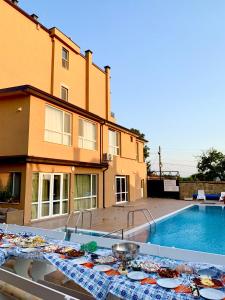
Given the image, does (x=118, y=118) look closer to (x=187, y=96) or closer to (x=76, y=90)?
(x=76, y=90)

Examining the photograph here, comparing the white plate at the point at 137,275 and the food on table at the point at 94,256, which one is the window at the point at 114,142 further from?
the white plate at the point at 137,275

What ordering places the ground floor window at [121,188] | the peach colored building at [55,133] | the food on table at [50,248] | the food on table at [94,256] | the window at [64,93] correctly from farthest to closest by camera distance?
the window at [64,93] → the ground floor window at [121,188] → the peach colored building at [55,133] → the food on table at [50,248] → the food on table at [94,256]

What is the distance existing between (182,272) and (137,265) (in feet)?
2.17

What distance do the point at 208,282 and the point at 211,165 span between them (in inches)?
1455

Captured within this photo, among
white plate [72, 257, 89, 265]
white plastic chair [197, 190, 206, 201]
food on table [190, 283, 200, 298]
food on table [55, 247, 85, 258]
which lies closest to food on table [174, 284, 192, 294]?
food on table [190, 283, 200, 298]

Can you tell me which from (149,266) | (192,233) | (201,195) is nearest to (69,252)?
(149,266)

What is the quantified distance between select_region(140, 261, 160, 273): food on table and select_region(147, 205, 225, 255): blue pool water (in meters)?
5.76

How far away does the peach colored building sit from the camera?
1255 centimetres

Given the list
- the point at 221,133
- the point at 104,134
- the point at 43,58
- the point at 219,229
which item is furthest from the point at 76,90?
the point at 221,133

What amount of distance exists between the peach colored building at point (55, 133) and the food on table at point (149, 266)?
358 inches

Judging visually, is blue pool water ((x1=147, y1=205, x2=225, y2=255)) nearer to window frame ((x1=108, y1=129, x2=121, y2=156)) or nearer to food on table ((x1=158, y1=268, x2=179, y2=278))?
food on table ((x1=158, y1=268, x2=179, y2=278))

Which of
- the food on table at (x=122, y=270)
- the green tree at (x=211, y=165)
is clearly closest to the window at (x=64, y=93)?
the food on table at (x=122, y=270)

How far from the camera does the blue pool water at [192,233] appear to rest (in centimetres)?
964

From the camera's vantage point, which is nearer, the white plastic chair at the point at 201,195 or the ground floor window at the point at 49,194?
the ground floor window at the point at 49,194
